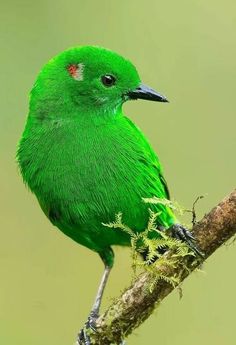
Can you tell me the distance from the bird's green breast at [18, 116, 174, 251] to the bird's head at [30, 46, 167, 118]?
10 cm

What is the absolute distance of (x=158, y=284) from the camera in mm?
5301

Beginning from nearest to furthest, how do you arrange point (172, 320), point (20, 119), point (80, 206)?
1. point (80, 206)
2. point (172, 320)
3. point (20, 119)

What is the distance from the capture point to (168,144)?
8.84 metres

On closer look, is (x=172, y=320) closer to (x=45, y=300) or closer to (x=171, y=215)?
(x=45, y=300)

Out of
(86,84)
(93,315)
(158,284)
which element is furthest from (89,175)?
(158,284)

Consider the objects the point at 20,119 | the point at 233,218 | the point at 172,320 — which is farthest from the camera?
the point at 20,119

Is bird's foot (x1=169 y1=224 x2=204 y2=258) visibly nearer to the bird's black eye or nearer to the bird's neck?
the bird's neck

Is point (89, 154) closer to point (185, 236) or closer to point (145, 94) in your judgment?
point (145, 94)

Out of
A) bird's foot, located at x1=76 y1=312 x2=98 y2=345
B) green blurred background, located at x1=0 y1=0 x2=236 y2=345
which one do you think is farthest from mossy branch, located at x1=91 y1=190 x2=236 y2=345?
green blurred background, located at x1=0 y1=0 x2=236 y2=345

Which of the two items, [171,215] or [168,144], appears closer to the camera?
[171,215]

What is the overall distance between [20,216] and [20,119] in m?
1.04

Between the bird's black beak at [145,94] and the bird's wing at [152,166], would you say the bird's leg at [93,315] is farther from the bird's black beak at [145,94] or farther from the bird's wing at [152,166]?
the bird's black beak at [145,94]

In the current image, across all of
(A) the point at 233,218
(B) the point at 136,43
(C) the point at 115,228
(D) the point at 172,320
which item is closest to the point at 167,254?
(A) the point at 233,218

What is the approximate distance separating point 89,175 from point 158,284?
38.9 inches
